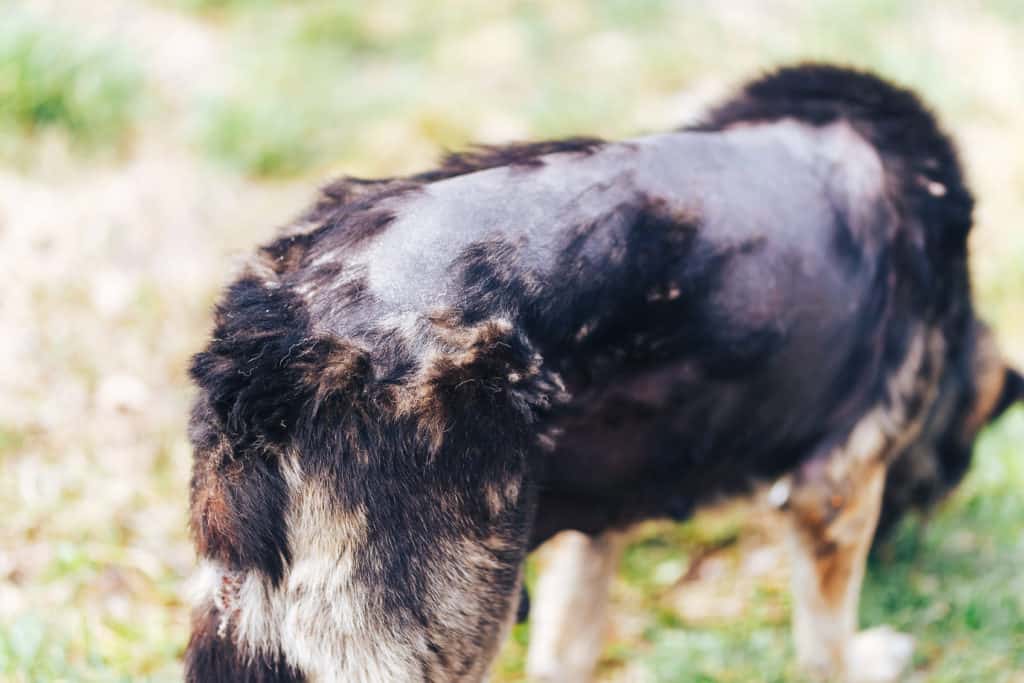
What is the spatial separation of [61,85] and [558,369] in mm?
4156

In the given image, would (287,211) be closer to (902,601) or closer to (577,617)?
(577,617)

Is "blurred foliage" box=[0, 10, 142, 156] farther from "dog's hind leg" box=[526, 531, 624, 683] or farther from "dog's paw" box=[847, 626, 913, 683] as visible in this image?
"dog's paw" box=[847, 626, 913, 683]

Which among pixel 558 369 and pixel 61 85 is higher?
pixel 558 369

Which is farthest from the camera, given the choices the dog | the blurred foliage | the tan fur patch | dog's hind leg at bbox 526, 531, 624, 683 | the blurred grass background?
the blurred foliage

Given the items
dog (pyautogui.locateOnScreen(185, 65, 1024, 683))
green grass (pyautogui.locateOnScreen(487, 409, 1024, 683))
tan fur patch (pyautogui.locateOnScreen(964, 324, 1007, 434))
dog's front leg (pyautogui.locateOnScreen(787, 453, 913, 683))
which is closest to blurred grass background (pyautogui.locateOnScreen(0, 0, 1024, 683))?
green grass (pyautogui.locateOnScreen(487, 409, 1024, 683))

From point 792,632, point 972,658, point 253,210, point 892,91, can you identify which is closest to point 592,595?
point 792,632

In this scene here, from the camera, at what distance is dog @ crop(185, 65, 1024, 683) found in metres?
2.02

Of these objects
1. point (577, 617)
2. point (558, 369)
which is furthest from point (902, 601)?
point (558, 369)

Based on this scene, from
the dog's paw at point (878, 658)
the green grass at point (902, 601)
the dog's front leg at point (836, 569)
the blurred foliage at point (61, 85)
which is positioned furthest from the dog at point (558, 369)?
the blurred foliage at point (61, 85)

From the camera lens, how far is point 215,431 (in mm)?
2043

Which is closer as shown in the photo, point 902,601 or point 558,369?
point 558,369

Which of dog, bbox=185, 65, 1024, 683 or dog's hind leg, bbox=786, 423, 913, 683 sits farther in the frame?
dog's hind leg, bbox=786, 423, 913, 683

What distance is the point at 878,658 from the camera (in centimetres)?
348

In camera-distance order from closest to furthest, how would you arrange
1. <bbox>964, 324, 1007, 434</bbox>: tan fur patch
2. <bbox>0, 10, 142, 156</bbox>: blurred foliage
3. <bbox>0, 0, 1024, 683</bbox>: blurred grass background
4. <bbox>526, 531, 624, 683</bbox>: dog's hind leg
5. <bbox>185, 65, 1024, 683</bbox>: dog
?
1. <bbox>185, 65, 1024, 683</bbox>: dog
2. <bbox>526, 531, 624, 683</bbox>: dog's hind leg
3. <bbox>0, 0, 1024, 683</bbox>: blurred grass background
4. <bbox>964, 324, 1007, 434</bbox>: tan fur patch
5. <bbox>0, 10, 142, 156</bbox>: blurred foliage
